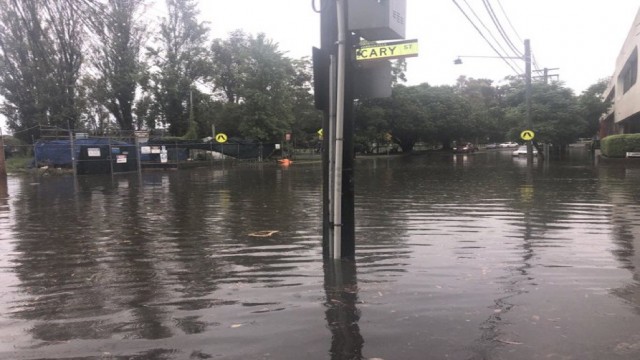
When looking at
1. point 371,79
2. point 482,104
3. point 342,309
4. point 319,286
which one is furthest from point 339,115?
point 482,104

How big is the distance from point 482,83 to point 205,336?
116024mm

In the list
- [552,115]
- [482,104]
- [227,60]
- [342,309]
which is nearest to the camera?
[342,309]

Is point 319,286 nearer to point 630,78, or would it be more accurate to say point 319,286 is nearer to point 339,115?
point 339,115

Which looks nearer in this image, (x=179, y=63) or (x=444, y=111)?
(x=179, y=63)

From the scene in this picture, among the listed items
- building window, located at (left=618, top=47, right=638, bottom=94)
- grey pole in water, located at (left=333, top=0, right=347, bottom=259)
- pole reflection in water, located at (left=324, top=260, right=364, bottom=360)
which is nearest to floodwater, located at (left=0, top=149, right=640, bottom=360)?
pole reflection in water, located at (left=324, top=260, right=364, bottom=360)

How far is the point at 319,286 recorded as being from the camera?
551 centimetres

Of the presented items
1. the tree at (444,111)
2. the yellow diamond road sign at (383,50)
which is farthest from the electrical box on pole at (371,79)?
the tree at (444,111)

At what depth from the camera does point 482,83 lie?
112062 millimetres

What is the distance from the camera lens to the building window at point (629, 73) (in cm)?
3814

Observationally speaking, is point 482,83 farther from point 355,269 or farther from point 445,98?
point 355,269

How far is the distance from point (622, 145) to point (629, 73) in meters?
16.9

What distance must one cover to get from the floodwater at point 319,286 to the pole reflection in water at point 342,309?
2cm

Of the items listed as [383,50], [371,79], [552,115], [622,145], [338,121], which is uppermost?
[552,115]

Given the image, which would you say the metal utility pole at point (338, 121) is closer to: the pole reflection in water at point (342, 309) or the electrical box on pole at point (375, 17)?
the electrical box on pole at point (375, 17)
